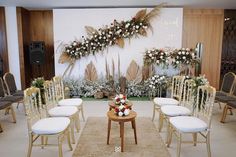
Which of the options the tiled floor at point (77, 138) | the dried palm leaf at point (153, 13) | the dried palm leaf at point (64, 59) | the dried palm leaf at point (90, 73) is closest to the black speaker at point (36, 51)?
the dried palm leaf at point (64, 59)

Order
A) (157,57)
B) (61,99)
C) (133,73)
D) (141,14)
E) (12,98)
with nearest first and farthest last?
(61,99) < (12,98) < (157,57) < (141,14) < (133,73)

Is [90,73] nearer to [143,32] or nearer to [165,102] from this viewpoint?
[143,32]

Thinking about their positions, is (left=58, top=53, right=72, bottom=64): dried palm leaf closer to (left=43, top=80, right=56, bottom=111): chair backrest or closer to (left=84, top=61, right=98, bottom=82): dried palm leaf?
(left=84, top=61, right=98, bottom=82): dried palm leaf

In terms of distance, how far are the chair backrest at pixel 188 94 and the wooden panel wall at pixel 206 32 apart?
3649 millimetres

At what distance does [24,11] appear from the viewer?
22.3 ft

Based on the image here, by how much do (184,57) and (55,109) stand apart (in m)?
3.76

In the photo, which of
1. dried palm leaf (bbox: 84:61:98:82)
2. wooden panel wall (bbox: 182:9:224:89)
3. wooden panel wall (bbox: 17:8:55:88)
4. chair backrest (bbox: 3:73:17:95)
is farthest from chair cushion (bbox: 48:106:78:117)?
wooden panel wall (bbox: 182:9:224:89)

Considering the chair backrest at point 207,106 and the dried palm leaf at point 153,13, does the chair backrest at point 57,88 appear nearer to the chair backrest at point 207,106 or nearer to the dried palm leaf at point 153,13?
the chair backrest at point 207,106

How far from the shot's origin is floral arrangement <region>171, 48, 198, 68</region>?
5.71 m

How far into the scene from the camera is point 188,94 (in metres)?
3.57

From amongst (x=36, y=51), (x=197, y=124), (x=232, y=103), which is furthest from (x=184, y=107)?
(x=36, y=51)

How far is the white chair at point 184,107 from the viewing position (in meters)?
3.20

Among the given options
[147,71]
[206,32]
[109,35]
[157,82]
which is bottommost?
[157,82]

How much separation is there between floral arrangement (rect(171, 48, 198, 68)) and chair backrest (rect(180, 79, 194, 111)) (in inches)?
84.3
